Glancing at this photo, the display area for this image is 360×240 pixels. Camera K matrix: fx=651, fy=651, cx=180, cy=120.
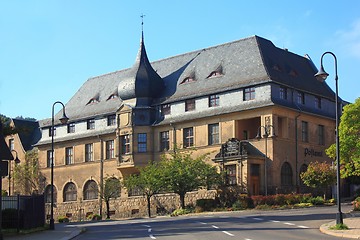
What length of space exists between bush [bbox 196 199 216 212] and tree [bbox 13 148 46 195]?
98.3ft

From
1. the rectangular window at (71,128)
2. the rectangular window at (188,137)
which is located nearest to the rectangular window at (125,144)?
the rectangular window at (188,137)

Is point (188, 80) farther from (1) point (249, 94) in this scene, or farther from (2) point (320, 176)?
(2) point (320, 176)

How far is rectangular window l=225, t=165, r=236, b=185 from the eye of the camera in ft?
185

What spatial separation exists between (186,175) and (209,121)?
7.50 m

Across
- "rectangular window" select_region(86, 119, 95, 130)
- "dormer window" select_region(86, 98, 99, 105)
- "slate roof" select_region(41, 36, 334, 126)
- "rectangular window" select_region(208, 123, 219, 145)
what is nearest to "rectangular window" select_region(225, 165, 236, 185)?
"rectangular window" select_region(208, 123, 219, 145)

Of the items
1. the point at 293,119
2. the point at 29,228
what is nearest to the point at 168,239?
the point at 29,228

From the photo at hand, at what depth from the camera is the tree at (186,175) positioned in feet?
182

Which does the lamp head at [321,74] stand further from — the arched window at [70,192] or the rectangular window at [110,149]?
the arched window at [70,192]

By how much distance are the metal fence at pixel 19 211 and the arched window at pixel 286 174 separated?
93.4 feet

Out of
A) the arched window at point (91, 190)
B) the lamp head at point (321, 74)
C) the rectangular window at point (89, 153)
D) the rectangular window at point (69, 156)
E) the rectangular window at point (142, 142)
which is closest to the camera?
the lamp head at point (321, 74)

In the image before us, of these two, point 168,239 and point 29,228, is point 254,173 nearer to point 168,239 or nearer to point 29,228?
point 29,228

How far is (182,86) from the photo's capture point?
2576 inches

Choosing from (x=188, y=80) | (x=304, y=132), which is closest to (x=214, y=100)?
(x=188, y=80)

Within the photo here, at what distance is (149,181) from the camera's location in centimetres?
5766
